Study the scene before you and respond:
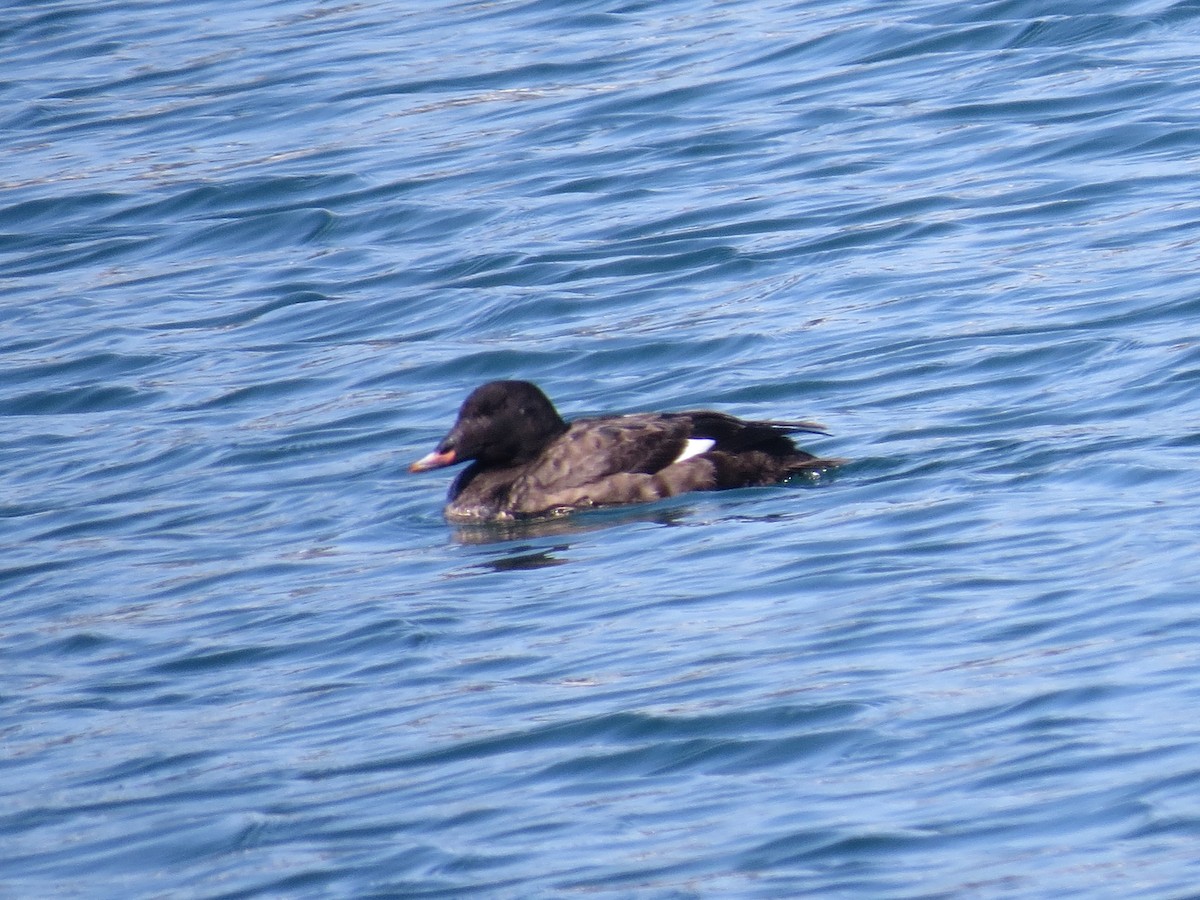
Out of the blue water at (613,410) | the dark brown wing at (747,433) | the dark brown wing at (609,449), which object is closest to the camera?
the blue water at (613,410)

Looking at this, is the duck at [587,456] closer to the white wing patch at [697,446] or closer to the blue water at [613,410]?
the white wing patch at [697,446]

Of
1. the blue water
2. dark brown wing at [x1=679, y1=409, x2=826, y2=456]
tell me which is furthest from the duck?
the blue water

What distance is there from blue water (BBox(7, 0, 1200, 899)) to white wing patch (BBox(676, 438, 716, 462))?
0.66ft

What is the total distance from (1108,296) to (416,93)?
24.0ft

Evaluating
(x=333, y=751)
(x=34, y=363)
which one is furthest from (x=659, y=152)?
(x=333, y=751)

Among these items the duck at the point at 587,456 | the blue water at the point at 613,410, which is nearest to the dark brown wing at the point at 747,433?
the duck at the point at 587,456

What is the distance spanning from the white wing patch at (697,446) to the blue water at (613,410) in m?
0.20

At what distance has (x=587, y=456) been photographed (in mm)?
9594

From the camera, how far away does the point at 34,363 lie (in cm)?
1280

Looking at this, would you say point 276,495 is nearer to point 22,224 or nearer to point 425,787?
point 425,787

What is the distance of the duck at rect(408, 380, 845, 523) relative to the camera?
9.26 metres

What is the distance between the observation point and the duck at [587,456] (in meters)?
9.26

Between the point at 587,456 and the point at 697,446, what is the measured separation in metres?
0.54

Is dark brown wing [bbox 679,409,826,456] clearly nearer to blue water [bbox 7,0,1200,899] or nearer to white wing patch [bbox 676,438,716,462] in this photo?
white wing patch [bbox 676,438,716,462]
